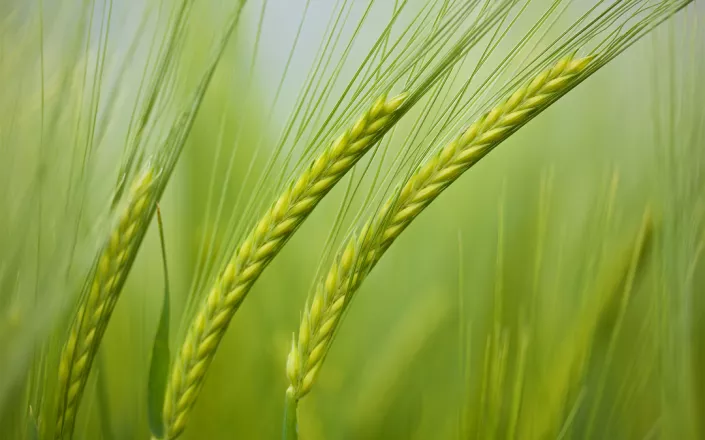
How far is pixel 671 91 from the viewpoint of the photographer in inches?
24.1

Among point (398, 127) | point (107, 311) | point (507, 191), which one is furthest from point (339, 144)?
point (107, 311)

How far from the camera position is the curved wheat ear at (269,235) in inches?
21.8

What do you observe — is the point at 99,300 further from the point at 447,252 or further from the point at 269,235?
the point at 447,252

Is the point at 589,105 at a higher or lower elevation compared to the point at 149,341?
higher

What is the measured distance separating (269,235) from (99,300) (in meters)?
0.20

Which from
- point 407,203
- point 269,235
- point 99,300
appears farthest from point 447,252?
point 99,300

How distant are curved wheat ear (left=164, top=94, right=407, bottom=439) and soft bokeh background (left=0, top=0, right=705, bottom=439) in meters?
0.04

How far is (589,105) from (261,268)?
42 cm

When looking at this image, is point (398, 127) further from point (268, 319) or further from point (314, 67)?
point (268, 319)

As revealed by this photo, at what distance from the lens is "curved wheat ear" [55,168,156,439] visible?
564 millimetres

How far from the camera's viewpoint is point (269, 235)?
1.82 feet

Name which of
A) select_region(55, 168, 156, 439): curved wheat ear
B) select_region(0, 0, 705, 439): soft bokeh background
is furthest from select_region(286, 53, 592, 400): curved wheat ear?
select_region(55, 168, 156, 439): curved wheat ear

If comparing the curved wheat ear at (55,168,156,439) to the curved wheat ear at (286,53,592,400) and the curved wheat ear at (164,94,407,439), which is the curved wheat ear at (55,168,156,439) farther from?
the curved wheat ear at (286,53,592,400)

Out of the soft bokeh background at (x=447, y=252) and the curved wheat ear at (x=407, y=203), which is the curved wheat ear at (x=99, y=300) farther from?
the curved wheat ear at (x=407, y=203)
